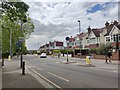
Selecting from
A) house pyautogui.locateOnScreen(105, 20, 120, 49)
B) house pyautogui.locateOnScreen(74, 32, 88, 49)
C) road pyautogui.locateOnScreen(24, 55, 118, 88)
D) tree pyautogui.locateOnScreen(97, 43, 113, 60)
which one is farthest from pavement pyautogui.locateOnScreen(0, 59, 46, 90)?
house pyautogui.locateOnScreen(74, 32, 88, 49)

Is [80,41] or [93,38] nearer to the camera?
[93,38]

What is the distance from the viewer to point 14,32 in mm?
68062

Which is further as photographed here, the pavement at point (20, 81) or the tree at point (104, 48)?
the tree at point (104, 48)

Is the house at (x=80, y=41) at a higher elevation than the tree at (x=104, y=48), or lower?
higher

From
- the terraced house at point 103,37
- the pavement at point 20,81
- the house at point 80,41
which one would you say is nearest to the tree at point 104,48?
the terraced house at point 103,37

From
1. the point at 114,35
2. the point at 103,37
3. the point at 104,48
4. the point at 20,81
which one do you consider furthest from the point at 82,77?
the point at 103,37

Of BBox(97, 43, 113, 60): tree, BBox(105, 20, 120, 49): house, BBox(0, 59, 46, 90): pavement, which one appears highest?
BBox(105, 20, 120, 49): house

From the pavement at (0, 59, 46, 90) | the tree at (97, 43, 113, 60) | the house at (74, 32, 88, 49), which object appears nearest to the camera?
the pavement at (0, 59, 46, 90)

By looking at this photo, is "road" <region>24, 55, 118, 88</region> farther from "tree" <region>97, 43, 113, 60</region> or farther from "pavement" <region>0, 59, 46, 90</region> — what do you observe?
"tree" <region>97, 43, 113, 60</region>

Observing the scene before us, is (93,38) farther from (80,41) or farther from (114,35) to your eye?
(114,35)

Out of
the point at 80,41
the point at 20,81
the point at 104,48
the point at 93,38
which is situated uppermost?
the point at 93,38

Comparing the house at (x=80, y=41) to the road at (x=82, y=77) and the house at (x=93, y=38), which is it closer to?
the house at (x=93, y=38)

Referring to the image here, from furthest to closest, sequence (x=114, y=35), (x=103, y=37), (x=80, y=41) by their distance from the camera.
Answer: (x=80, y=41) < (x=103, y=37) < (x=114, y=35)

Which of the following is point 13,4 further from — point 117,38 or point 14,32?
point 14,32
